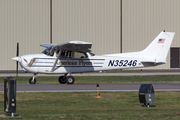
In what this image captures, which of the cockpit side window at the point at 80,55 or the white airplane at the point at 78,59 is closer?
the white airplane at the point at 78,59

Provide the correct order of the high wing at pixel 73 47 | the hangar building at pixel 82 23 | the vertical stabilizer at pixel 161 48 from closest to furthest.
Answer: the high wing at pixel 73 47 < the vertical stabilizer at pixel 161 48 < the hangar building at pixel 82 23

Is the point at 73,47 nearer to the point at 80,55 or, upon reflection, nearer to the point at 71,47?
the point at 71,47

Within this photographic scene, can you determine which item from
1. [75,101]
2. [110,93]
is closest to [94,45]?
[110,93]

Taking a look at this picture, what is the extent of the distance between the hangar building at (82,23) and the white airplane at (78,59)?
63.2 ft

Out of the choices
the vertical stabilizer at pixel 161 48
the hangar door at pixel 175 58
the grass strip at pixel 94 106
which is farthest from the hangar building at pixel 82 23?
the grass strip at pixel 94 106

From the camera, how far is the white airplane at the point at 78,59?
20969 mm

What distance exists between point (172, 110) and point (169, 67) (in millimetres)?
33014

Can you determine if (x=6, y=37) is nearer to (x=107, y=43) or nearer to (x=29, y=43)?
(x=29, y=43)

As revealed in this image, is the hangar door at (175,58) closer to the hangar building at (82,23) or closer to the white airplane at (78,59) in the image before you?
the hangar building at (82,23)

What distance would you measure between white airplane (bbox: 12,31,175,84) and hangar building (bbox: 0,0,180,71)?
1926 cm

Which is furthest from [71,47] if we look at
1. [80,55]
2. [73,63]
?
[73,63]

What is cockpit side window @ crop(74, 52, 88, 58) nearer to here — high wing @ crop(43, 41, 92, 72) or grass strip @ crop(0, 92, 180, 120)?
high wing @ crop(43, 41, 92, 72)

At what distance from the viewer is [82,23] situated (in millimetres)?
41750

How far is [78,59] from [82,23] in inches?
807
